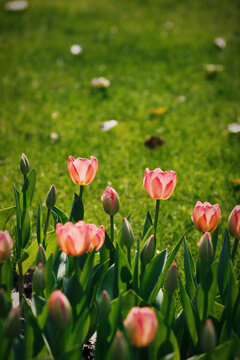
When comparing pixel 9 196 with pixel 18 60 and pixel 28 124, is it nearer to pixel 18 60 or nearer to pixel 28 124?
pixel 28 124

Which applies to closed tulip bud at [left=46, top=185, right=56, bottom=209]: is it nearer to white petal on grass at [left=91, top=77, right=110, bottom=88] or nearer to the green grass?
the green grass

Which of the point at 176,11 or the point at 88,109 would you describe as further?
the point at 176,11

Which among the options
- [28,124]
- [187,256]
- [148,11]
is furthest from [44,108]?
[148,11]

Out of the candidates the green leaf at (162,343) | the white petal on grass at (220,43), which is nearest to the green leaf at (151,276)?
the green leaf at (162,343)

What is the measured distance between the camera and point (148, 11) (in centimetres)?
667

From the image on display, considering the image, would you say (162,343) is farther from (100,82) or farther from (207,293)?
(100,82)

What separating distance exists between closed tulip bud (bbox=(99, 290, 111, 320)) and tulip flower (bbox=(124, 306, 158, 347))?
15 cm

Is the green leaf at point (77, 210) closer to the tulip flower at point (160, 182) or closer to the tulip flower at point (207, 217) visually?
the tulip flower at point (160, 182)

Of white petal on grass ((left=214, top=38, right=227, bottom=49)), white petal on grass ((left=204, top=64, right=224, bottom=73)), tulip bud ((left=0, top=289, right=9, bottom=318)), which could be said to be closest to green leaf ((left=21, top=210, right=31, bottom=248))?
tulip bud ((left=0, top=289, right=9, bottom=318))

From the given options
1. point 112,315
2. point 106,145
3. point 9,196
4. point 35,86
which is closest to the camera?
point 112,315

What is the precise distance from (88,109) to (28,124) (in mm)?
647

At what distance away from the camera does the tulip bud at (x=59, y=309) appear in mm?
1085

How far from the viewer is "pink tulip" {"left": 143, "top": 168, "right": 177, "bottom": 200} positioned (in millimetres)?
1484

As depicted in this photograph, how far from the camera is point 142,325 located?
1014 mm
